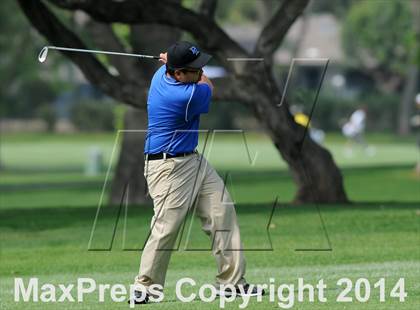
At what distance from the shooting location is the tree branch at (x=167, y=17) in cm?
2014

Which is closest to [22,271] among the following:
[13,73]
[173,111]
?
[173,111]

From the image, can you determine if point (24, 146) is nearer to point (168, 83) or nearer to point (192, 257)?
point (192, 257)

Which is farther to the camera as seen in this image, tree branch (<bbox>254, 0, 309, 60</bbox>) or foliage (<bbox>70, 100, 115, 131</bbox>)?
foliage (<bbox>70, 100, 115, 131</bbox>)

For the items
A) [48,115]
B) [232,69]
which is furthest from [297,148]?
[48,115]

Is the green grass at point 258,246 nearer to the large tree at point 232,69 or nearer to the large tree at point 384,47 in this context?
the large tree at point 232,69

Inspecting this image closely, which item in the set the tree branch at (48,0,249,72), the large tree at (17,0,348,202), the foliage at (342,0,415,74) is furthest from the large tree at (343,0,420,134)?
the tree branch at (48,0,249,72)

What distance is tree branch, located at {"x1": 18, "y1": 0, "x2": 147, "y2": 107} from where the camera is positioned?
818 inches

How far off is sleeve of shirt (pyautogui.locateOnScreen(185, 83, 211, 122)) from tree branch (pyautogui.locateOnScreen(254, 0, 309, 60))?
10.1 metres

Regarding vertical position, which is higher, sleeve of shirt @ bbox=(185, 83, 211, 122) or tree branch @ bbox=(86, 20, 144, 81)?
sleeve of shirt @ bbox=(185, 83, 211, 122)

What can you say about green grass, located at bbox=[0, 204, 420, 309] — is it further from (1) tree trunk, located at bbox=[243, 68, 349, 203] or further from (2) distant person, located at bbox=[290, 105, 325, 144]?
(2) distant person, located at bbox=[290, 105, 325, 144]

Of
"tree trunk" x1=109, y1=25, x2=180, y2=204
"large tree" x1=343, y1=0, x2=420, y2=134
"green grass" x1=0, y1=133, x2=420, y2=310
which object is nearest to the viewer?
"green grass" x1=0, y1=133, x2=420, y2=310

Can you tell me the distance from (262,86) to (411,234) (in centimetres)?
453

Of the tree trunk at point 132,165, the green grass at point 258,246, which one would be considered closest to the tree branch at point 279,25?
the green grass at point 258,246

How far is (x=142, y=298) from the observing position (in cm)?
1124
